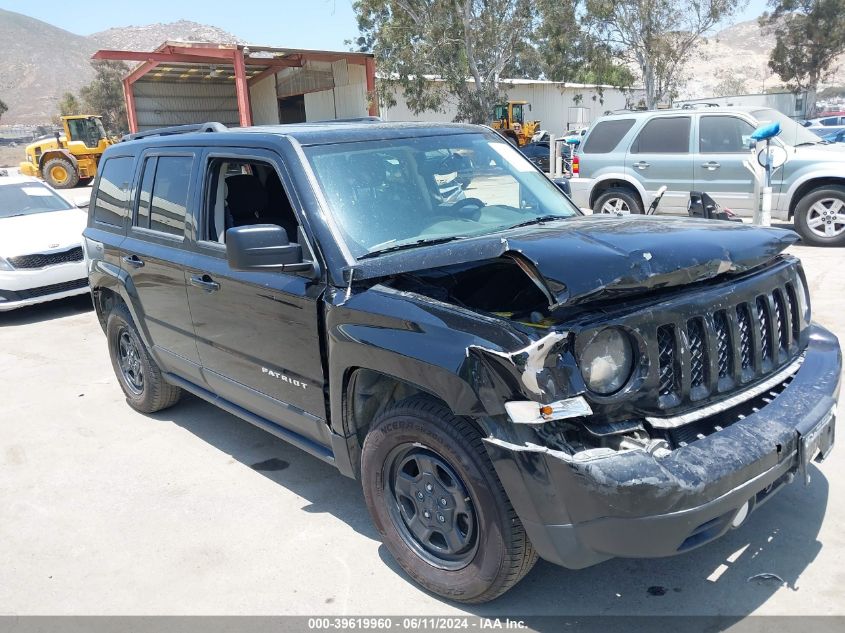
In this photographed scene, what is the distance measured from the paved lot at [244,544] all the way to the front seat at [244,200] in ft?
5.00

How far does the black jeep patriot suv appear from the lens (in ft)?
7.98

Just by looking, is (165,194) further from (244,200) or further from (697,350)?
(697,350)

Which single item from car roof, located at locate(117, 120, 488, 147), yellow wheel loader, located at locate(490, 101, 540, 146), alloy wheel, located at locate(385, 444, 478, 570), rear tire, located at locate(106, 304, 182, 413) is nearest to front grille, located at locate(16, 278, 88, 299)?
rear tire, located at locate(106, 304, 182, 413)

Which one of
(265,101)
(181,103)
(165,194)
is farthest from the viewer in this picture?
(265,101)

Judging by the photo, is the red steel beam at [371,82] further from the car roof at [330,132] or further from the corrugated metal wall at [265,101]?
the car roof at [330,132]

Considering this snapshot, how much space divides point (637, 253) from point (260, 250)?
1.58 meters

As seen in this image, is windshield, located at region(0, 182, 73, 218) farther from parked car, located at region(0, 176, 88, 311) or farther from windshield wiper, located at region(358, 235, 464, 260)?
windshield wiper, located at region(358, 235, 464, 260)

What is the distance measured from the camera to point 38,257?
8.63 m

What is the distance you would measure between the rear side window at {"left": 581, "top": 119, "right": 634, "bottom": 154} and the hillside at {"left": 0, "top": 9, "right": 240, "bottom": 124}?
103 m

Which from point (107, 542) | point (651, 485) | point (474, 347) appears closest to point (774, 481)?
point (651, 485)

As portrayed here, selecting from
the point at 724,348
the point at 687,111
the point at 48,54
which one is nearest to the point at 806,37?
the point at 687,111

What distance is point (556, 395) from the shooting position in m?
2.41

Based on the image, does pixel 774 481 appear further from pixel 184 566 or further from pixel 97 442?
pixel 97 442

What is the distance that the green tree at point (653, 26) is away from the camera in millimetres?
33344
